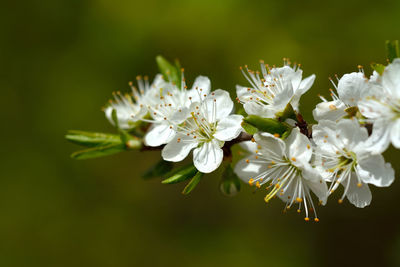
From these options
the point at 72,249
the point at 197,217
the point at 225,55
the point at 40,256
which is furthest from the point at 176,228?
the point at 225,55

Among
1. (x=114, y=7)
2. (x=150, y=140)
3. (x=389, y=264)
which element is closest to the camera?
(x=150, y=140)

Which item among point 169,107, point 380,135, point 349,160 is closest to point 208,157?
point 169,107

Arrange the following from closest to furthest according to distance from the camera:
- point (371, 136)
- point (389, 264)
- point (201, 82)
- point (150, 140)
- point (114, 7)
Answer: point (371, 136) < point (150, 140) < point (201, 82) < point (389, 264) < point (114, 7)

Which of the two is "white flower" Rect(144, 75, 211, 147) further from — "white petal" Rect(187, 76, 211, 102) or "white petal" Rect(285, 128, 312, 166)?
"white petal" Rect(285, 128, 312, 166)

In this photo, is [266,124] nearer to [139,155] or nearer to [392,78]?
[392,78]

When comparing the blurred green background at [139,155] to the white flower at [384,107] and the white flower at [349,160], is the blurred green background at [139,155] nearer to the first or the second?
the white flower at [349,160]

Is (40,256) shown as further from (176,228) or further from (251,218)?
(251,218)

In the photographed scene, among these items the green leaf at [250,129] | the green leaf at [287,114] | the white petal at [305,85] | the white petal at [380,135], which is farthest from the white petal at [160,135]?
the white petal at [380,135]

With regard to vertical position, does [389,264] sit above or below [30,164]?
below
